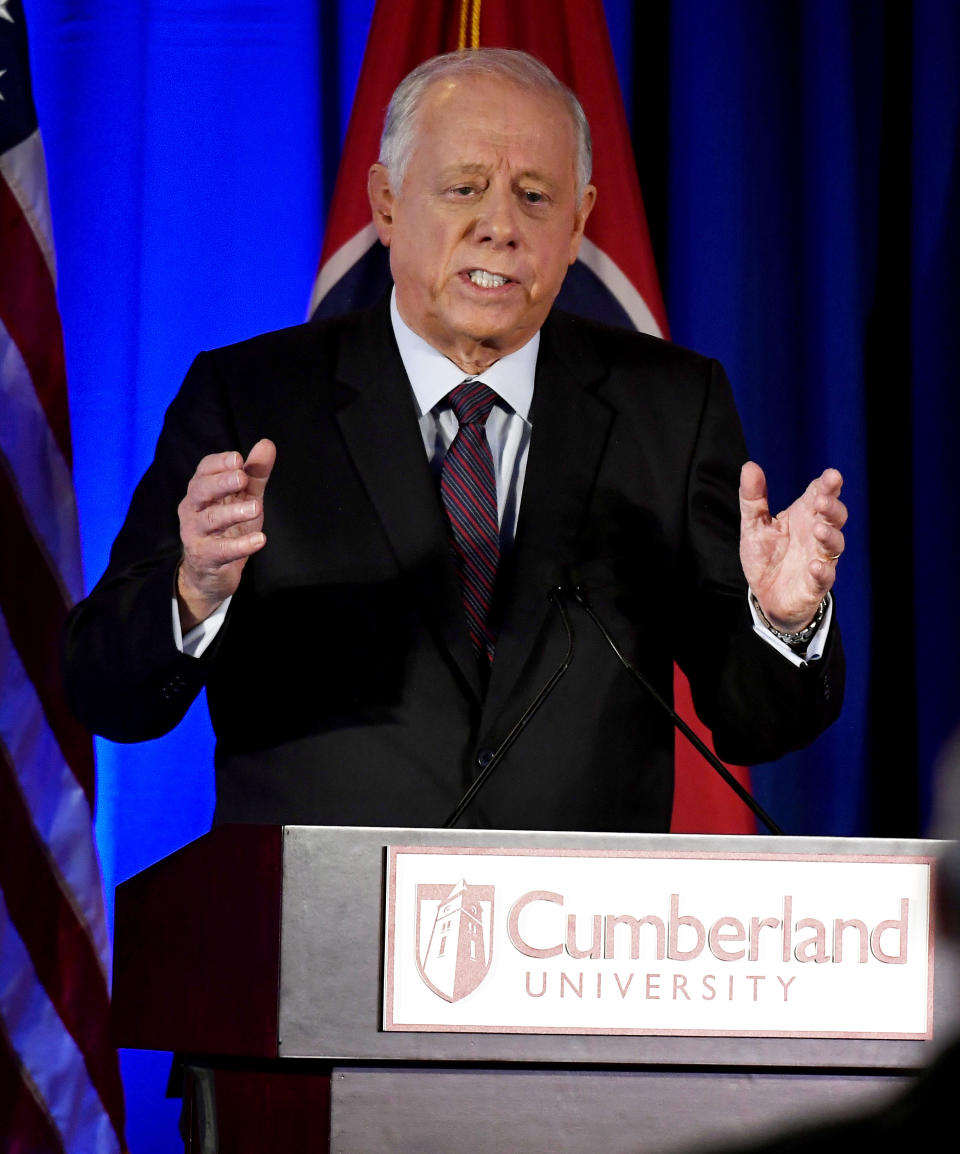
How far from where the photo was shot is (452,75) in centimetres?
216

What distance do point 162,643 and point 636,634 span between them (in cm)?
63

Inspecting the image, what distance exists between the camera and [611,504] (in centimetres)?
208

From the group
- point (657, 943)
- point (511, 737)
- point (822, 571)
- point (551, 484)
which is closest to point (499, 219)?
point (551, 484)

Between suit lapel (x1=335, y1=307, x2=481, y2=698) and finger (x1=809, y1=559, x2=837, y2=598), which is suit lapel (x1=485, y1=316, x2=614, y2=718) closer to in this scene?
suit lapel (x1=335, y1=307, x2=481, y2=698)

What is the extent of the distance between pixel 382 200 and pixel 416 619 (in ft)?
2.25

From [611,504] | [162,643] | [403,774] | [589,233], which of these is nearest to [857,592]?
[589,233]

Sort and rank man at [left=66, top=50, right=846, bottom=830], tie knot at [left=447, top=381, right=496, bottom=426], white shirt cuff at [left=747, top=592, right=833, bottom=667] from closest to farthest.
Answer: white shirt cuff at [left=747, top=592, right=833, bottom=667]
man at [left=66, top=50, right=846, bottom=830]
tie knot at [left=447, top=381, right=496, bottom=426]

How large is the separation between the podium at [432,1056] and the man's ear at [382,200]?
1.23 m

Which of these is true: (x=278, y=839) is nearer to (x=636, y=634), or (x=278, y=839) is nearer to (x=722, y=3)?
(x=636, y=634)

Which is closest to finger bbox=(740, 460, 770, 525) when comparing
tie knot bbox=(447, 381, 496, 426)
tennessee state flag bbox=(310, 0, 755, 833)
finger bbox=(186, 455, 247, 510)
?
finger bbox=(186, 455, 247, 510)

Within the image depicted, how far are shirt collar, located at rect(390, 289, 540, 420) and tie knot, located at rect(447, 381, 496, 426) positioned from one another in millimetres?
13

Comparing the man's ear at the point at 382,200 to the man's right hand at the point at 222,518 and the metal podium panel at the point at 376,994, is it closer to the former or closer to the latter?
the man's right hand at the point at 222,518

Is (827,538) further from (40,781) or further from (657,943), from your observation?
(40,781)

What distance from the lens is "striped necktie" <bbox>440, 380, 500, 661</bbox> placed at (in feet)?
6.39
